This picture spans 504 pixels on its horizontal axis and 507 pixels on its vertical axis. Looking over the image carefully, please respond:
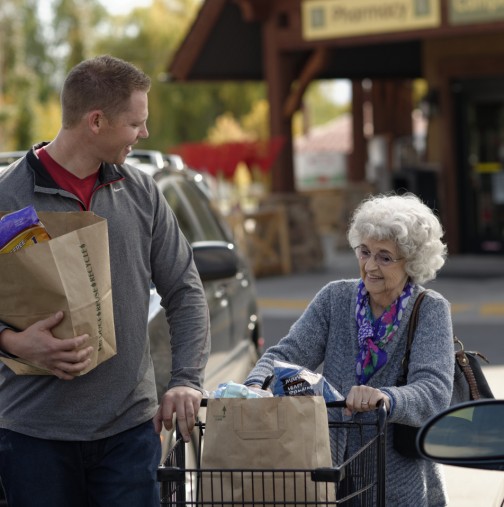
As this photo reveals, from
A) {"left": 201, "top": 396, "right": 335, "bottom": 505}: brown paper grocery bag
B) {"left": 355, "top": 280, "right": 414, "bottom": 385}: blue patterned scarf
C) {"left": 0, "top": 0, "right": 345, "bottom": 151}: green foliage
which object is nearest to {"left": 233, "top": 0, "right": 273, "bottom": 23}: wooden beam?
{"left": 355, "top": 280, "right": 414, "bottom": 385}: blue patterned scarf

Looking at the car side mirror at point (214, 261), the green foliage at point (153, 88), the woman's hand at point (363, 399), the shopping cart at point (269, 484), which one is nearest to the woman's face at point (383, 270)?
the woman's hand at point (363, 399)

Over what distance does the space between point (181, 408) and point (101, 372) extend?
245 mm

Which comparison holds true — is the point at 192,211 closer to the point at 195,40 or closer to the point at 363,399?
the point at 363,399

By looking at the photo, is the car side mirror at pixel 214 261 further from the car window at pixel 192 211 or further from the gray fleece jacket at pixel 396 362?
the gray fleece jacket at pixel 396 362

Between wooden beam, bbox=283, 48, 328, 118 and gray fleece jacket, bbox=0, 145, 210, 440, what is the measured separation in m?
14.1

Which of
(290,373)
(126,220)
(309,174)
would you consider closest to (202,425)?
(290,373)

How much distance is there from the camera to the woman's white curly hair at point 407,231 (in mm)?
4023

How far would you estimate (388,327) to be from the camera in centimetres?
401

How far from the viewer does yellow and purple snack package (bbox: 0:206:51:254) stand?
3.31 meters

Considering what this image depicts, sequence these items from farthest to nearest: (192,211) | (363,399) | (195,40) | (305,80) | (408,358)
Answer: (305,80)
(195,40)
(192,211)
(408,358)
(363,399)

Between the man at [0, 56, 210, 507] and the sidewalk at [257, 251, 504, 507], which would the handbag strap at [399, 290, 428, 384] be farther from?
the sidewalk at [257, 251, 504, 507]

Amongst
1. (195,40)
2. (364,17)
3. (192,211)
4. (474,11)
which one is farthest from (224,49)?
(192,211)

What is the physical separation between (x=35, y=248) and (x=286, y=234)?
47.1 feet

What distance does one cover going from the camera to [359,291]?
414 cm
